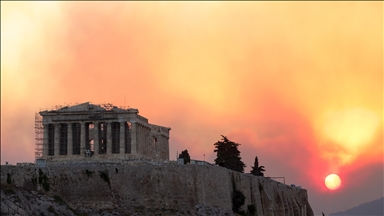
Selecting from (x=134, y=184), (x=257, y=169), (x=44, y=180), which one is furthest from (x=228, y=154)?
(x=44, y=180)

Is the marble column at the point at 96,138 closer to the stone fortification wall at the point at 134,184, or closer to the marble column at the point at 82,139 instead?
the marble column at the point at 82,139

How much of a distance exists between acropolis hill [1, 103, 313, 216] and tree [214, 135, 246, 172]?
208 inches

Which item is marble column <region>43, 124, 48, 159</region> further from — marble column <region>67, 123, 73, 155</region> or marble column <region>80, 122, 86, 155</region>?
marble column <region>80, 122, 86, 155</region>

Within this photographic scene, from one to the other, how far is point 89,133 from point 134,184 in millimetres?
25322

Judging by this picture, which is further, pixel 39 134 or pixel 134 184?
pixel 39 134

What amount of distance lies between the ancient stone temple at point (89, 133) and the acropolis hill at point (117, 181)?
4.4 inches

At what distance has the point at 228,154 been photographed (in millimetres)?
121062

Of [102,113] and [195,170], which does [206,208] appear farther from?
[102,113]

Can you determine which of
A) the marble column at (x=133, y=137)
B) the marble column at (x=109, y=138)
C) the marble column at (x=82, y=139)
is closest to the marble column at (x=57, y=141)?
the marble column at (x=82, y=139)

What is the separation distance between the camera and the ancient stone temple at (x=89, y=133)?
109438mm

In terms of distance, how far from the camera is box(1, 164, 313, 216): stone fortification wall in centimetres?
8106

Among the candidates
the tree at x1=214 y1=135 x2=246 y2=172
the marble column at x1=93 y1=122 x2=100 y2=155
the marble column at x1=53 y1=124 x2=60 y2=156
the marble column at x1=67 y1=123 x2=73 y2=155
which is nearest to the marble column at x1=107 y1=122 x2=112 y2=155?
the marble column at x1=93 y1=122 x2=100 y2=155

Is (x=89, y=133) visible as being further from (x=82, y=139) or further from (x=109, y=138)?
(x=109, y=138)

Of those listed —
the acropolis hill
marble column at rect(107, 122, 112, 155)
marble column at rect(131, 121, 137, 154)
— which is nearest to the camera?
the acropolis hill
